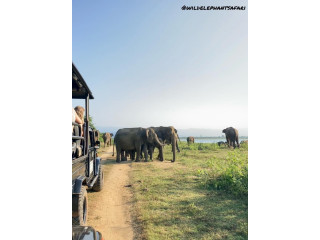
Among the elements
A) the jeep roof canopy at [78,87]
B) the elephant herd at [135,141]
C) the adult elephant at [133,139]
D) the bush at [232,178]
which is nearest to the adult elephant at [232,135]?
the elephant herd at [135,141]

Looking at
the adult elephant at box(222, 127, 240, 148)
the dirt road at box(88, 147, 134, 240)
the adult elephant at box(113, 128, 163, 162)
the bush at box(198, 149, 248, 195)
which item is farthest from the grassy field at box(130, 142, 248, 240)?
the adult elephant at box(222, 127, 240, 148)

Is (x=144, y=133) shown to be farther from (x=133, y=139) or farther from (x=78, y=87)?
(x=78, y=87)

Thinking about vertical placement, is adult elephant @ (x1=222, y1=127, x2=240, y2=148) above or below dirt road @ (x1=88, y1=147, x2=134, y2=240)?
above

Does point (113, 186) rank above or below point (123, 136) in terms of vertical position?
below

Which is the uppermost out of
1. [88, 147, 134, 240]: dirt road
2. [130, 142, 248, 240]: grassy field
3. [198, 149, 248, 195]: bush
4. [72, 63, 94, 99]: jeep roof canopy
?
[72, 63, 94, 99]: jeep roof canopy

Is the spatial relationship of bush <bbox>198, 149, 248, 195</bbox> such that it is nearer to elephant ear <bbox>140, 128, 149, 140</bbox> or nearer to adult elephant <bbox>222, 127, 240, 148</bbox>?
elephant ear <bbox>140, 128, 149, 140</bbox>

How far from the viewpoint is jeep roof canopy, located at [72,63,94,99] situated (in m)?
2.57

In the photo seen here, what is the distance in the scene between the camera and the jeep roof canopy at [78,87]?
2571 millimetres

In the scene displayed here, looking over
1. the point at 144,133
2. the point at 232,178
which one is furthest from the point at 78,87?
the point at 144,133

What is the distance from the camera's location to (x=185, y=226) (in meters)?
3.14

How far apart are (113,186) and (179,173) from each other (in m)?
2.06
